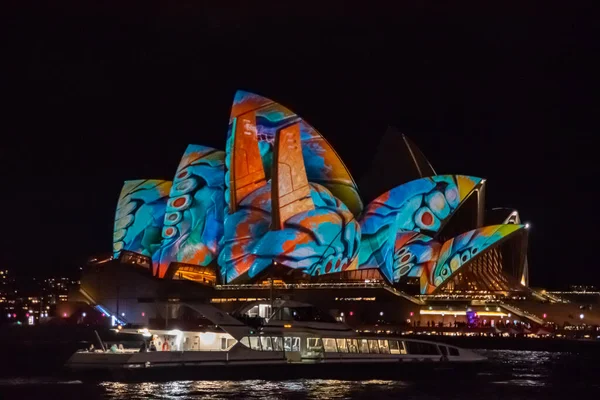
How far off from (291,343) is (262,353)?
1298 millimetres

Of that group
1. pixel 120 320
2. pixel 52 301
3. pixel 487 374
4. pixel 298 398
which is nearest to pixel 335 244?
pixel 120 320

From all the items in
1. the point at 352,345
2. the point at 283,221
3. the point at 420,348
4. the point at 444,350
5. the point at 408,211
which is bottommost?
the point at 444,350

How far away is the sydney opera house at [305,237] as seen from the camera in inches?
3238

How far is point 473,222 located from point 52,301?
83984 mm

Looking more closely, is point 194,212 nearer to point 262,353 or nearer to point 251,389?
point 262,353

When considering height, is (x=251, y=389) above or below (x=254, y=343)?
below

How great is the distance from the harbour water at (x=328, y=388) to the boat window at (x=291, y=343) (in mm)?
1257

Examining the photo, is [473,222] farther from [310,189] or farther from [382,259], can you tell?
[310,189]

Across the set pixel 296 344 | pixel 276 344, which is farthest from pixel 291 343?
pixel 276 344

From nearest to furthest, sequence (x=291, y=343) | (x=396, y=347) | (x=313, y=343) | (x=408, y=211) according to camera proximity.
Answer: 1. (x=291, y=343)
2. (x=313, y=343)
3. (x=396, y=347)
4. (x=408, y=211)

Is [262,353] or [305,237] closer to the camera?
[262,353]

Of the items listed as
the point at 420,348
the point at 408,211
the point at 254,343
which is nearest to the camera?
the point at 254,343

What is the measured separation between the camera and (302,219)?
82.2 meters

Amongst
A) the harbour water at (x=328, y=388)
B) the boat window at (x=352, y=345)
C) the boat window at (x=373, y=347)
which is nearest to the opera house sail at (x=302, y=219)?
the boat window at (x=373, y=347)
